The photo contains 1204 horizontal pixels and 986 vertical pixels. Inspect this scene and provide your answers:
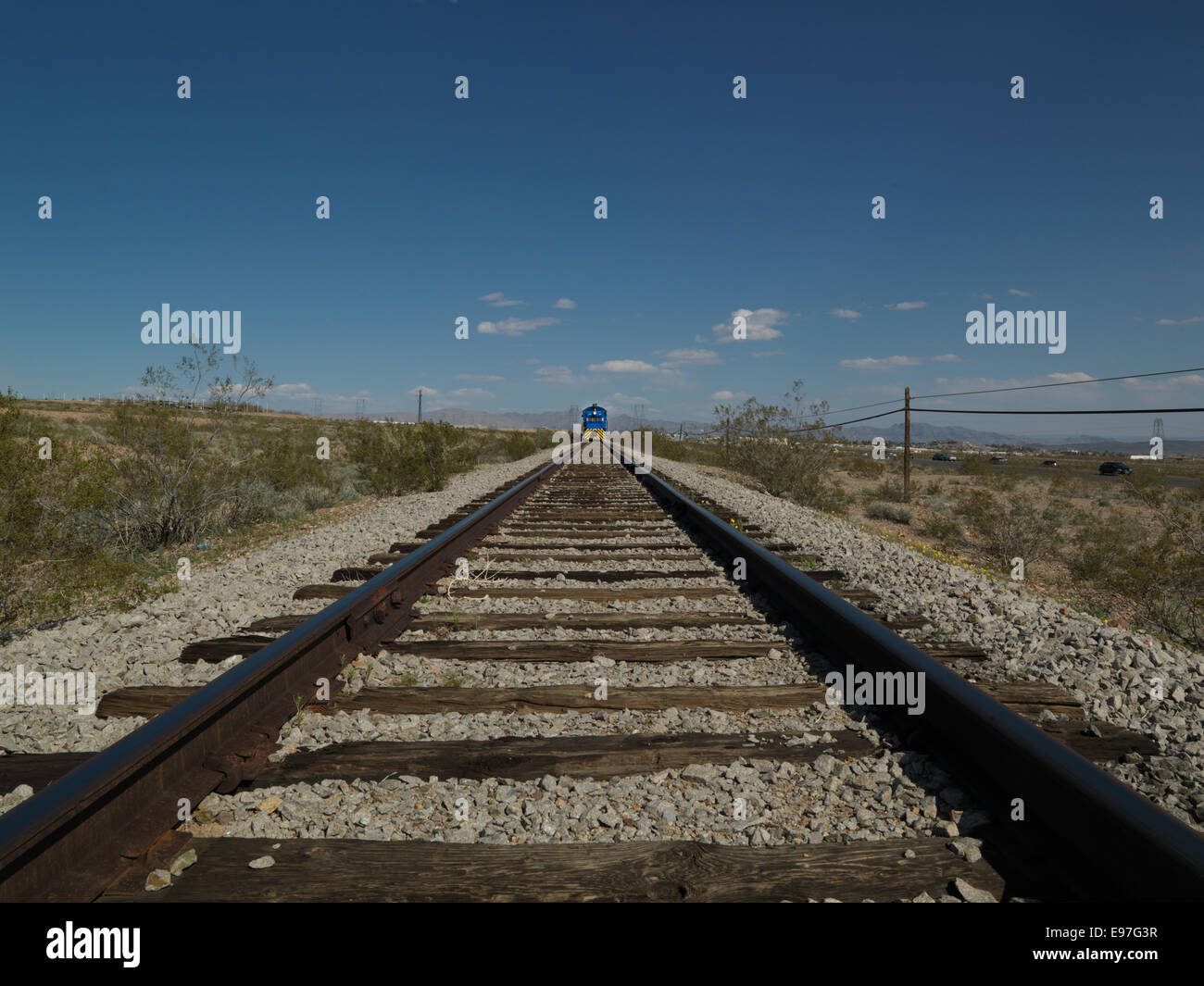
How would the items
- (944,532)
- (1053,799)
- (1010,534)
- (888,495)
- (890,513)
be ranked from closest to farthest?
(1053,799), (1010,534), (944,532), (890,513), (888,495)

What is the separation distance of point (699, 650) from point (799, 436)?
15.1 metres

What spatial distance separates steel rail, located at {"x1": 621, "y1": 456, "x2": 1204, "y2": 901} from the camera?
A: 143cm

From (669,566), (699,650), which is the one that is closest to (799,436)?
(669,566)

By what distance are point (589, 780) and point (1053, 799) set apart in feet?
4.00

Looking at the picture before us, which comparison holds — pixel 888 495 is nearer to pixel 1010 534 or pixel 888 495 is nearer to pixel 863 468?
pixel 1010 534

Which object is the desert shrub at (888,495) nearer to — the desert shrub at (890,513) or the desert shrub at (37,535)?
the desert shrub at (890,513)

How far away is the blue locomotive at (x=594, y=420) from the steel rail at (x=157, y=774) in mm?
40476

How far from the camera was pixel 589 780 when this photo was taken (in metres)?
2.11

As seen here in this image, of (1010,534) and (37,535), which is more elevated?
(37,535)

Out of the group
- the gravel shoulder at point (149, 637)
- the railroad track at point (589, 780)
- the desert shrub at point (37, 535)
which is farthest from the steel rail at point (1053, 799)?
the desert shrub at point (37, 535)

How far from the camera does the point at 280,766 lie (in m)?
2.20

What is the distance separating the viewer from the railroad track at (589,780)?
5.18 ft

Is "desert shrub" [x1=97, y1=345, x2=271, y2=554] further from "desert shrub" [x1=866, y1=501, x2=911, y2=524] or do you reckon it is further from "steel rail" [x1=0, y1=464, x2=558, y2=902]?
"desert shrub" [x1=866, y1=501, x2=911, y2=524]

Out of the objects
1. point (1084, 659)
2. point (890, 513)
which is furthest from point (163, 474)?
point (890, 513)
